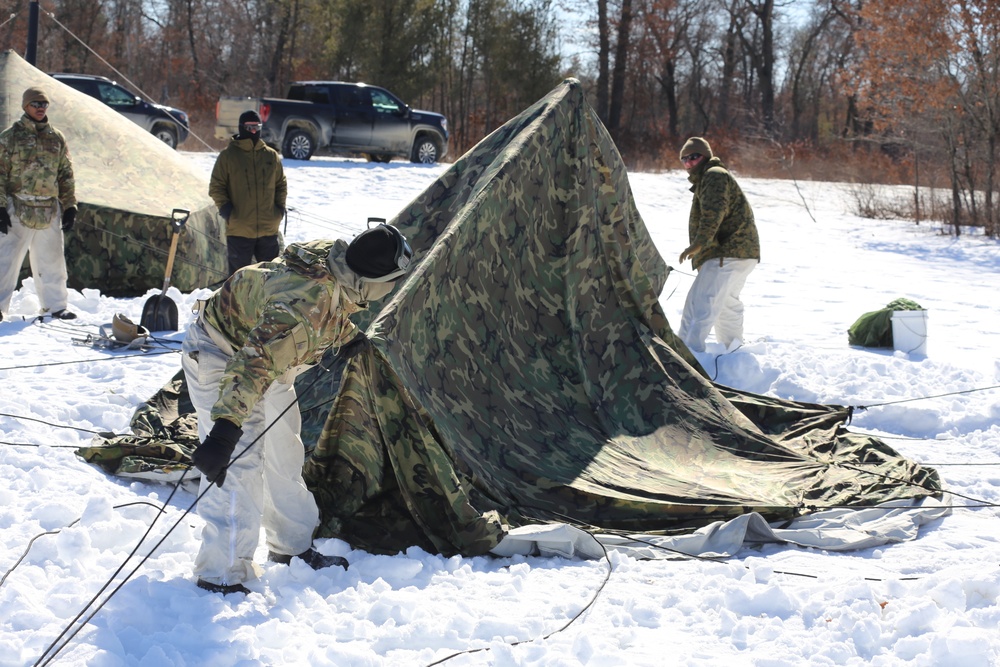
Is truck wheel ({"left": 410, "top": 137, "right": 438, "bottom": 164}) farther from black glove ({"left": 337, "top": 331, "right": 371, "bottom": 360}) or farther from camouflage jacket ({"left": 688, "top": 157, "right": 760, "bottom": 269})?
black glove ({"left": 337, "top": 331, "right": 371, "bottom": 360})

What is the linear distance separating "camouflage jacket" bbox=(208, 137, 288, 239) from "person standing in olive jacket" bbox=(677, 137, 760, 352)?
334 centimetres

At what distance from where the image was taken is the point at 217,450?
337cm

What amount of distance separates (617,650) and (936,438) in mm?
4103

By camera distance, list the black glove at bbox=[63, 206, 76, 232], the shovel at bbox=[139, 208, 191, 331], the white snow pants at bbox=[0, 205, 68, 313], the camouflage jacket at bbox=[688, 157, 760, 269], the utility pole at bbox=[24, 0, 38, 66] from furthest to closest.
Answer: the utility pole at bbox=[24, 0, 38, 66]
the shovel at bbox=[139, 208, 191, 331]
the black glove at bbox=[63, 206, 76, 232]
the white snow pants at bbox=[0, 205, 68, 313]
the camouflage jacket at bbox=[688, 157, 760, 269]

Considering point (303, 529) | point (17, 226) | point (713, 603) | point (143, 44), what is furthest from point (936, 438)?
point (143, 44)

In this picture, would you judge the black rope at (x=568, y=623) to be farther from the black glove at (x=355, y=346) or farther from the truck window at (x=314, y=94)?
the truck window at (x=314, y=94)

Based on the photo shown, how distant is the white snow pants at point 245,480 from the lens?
12.3ft

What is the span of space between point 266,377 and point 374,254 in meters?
0.56

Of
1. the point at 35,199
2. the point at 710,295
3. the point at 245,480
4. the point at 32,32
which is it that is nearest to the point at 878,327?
the point at 710,295

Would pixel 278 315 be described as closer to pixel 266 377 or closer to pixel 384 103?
pixel 266 377

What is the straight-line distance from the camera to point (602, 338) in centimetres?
626

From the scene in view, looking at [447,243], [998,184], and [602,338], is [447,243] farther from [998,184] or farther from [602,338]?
[998,184]

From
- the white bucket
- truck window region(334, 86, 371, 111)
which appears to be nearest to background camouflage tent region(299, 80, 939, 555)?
the white bucket

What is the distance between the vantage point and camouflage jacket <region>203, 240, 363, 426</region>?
11.3ft
